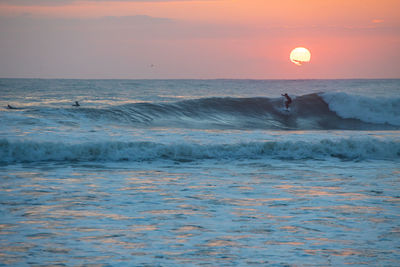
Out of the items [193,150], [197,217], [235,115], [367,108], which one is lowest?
[197,217]

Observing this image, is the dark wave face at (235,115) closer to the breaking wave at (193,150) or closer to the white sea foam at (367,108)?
the white sea foam at (367,108)

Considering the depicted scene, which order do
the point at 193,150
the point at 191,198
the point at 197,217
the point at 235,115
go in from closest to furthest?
1. the point at 197,217
2. the point at 191,198
3. the point at 193,150
4. the point at 235,115

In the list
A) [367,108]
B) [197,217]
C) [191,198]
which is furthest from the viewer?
[367,108]

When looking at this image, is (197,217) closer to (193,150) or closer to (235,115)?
(193,150)

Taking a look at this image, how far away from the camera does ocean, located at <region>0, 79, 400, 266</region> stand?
4.53 m

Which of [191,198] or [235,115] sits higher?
[235,115]

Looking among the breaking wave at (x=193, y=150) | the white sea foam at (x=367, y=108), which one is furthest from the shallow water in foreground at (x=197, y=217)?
the white sea foam at (x=367, y=108)

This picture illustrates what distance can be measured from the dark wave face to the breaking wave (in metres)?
5.43

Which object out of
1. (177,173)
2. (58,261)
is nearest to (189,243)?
(58,261)

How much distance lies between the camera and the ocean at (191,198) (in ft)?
14.9

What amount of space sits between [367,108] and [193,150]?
Result: 608 inches

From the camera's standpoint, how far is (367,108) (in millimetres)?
23750

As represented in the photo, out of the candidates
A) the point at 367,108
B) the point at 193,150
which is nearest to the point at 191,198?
the point at 193,150

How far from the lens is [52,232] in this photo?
505 centimetres
